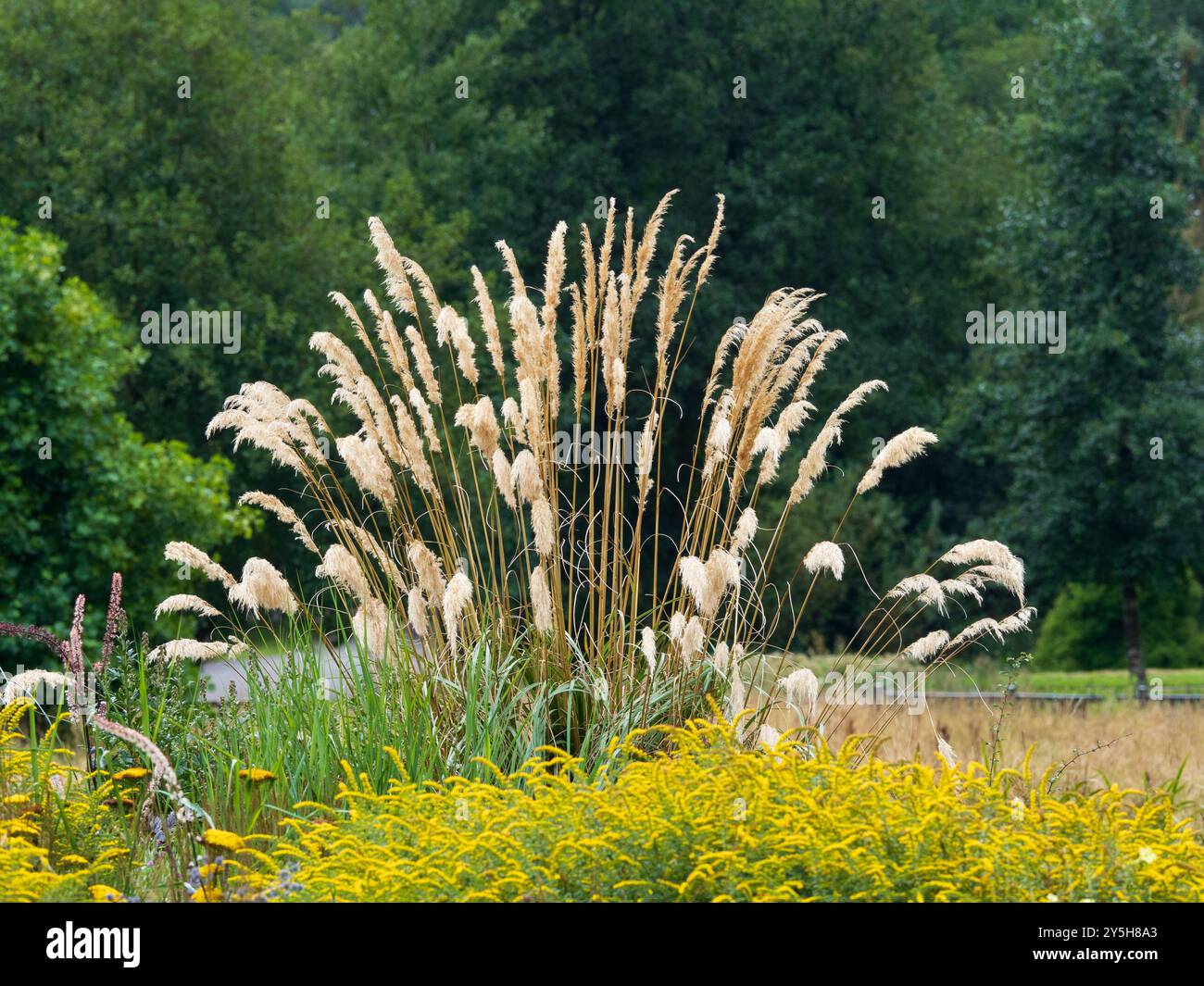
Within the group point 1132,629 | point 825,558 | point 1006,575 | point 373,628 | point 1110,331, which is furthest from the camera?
point 1132,629

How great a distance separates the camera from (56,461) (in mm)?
10969

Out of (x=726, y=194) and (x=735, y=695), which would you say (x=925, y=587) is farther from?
(x=726, y=194)

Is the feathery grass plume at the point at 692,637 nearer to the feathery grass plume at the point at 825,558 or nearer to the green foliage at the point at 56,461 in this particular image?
the feathery grass plume at the point at 825,558

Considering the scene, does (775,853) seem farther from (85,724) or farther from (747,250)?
(747,250)

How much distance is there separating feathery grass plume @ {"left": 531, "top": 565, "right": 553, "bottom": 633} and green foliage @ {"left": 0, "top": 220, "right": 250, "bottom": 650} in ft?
21.6

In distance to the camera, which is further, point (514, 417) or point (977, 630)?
point (514, 417)

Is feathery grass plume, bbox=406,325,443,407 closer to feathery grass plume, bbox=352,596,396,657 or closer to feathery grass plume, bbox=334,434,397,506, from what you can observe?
feathery grass plume, bbox=334,434,397,506

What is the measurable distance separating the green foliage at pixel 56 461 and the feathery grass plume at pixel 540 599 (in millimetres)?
6598

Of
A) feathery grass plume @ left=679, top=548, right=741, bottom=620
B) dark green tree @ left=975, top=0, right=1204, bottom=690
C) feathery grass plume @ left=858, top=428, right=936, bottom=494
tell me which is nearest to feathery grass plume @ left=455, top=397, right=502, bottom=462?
feathery grass plume @ left=679, top=548, right=741, bottom=620

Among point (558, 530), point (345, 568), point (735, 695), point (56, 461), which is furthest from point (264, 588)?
point (56, 461)

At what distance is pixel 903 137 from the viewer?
78.5ft

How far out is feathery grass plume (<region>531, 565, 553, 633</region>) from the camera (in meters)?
4.88

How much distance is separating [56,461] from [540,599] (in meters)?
7.21

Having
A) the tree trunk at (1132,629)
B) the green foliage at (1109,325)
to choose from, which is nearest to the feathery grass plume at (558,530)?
the green foliage at (1109,325)
